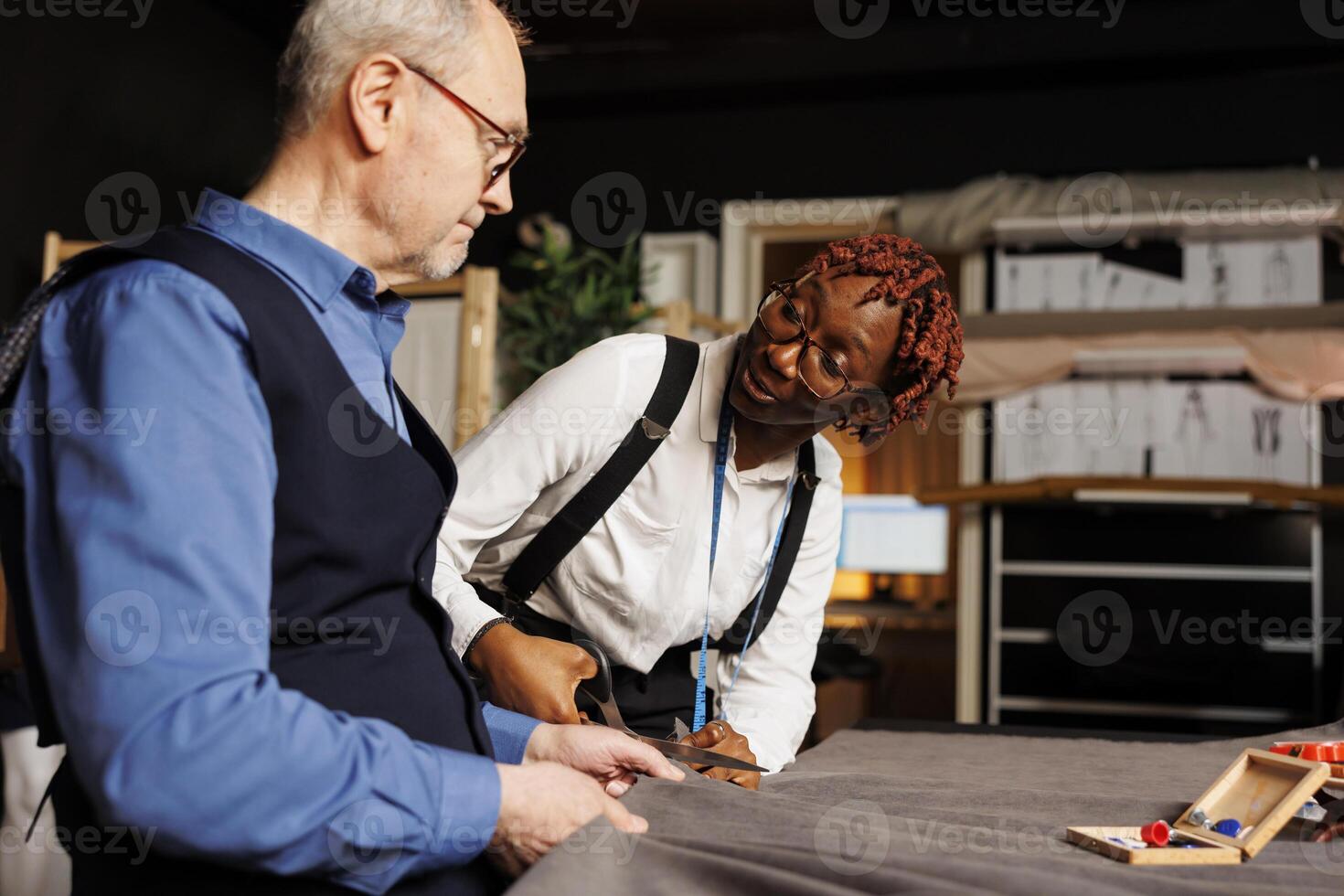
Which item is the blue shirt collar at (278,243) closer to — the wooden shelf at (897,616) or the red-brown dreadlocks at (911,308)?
the red-brown dreadlocks at (911,308)

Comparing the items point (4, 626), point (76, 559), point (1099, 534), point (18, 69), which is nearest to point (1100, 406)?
point (1099, 534)

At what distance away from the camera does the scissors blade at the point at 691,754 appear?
134 cm

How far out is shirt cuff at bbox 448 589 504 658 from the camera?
1.51 m

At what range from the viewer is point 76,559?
759mm

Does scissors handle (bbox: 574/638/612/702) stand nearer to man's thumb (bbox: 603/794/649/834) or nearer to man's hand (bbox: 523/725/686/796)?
man's hand (bbox: 523/725/686/796)

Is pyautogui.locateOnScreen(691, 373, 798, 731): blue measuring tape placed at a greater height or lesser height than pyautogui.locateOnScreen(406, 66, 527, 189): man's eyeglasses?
lesser

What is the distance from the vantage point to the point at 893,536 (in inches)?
303

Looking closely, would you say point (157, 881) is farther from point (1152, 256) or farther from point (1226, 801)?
point (1152, 256)

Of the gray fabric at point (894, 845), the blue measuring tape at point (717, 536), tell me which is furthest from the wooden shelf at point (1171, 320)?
the gray fabric at point (894, 845)

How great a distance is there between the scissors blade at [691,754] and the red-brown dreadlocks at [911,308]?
621mm

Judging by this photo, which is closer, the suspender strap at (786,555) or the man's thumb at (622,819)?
the man's thumb at (622,819)

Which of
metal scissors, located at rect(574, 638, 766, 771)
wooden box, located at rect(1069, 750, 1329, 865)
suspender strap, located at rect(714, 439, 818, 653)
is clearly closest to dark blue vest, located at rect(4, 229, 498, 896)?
metal scissors, located at rect(574, 638, 766, 771)

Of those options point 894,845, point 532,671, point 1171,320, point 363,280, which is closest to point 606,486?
point 532,671

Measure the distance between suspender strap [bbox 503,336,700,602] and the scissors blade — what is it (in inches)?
18.8
